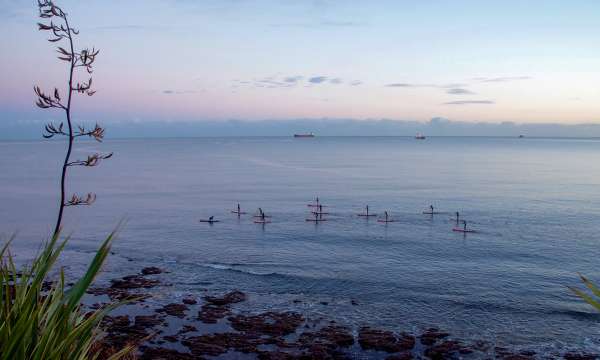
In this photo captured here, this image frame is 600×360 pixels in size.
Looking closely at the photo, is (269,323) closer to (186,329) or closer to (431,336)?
(186,329)

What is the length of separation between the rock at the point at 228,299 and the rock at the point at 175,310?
Answer: 1.87m

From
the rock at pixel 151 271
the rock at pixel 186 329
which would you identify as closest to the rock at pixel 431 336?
the rock at pixel 186 329

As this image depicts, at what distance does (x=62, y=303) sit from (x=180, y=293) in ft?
91.0

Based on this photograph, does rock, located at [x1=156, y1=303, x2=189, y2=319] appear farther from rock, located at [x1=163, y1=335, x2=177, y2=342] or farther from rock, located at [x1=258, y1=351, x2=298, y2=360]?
rock, located at [x1=258, y1=351, x2=298, y2=360]

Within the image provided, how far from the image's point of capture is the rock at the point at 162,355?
67.9 ft

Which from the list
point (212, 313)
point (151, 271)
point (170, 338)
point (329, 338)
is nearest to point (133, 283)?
point (151, 271)

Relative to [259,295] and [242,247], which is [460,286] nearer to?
[259,295]

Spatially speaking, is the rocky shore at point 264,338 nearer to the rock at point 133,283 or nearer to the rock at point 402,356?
the rock at point 402,356

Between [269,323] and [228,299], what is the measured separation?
4.93m

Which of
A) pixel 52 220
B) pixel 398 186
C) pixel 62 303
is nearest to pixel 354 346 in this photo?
pixel 62 303

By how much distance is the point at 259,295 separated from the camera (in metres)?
30.2

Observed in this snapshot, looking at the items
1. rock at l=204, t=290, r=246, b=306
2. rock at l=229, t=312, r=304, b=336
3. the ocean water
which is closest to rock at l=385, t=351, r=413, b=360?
the ocean water

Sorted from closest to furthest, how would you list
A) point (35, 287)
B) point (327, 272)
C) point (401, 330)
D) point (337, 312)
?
point (35, 287)
point (401, 330)
point (337, 312)
point (327, 272)

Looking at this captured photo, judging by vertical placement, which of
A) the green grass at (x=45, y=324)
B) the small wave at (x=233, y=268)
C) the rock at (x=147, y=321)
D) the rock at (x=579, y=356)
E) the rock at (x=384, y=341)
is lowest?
the small wave at (x=233, y=268)
